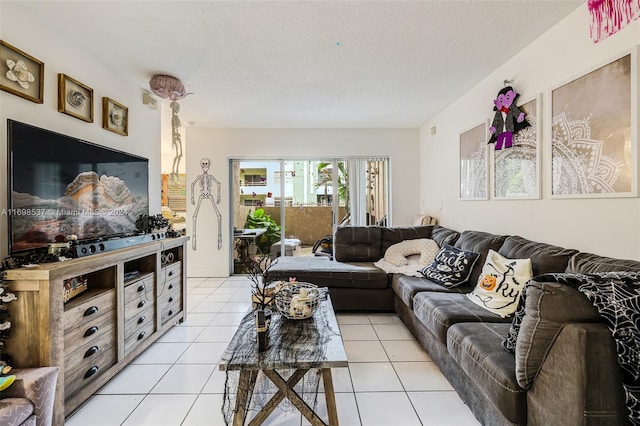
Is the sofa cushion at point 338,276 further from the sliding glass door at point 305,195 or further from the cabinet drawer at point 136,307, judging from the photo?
the sliding glass door at point 305,195

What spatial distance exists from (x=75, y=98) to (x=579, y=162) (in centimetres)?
352

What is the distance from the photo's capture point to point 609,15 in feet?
5.62

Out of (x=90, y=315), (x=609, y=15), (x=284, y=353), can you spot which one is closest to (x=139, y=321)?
(x=90, y=315)

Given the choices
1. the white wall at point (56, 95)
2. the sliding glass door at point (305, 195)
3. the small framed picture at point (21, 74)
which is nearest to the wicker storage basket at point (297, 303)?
the white wall at point (56, 95)

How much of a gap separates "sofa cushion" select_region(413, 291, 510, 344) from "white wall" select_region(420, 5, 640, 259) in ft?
2.48

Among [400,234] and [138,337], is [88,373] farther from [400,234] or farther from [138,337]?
[400,234]

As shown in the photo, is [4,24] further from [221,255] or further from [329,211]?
[329,211]

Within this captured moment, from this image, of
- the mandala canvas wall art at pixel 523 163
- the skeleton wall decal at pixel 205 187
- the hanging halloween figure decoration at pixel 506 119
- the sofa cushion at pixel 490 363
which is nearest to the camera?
the sofa cushion at pixel 490 363

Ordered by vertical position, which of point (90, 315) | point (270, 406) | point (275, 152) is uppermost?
point (275, 152)

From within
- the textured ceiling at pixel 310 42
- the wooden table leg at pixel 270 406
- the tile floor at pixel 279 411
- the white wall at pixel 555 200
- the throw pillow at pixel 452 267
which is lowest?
the tile floor at pixel 279 411

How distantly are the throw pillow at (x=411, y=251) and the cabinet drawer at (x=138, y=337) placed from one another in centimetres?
248

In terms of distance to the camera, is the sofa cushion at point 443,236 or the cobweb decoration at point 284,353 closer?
the cobweb decoration at point 284,353

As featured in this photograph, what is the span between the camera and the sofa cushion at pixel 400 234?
378 centimetres

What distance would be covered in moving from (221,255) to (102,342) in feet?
10.0
